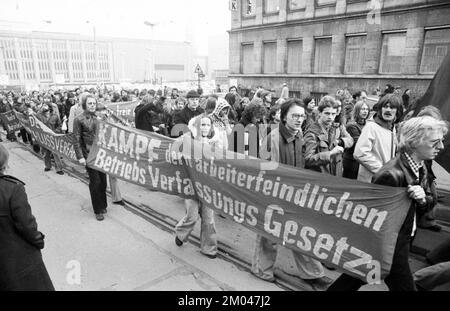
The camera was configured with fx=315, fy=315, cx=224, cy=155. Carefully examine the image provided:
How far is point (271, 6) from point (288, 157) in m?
20.5

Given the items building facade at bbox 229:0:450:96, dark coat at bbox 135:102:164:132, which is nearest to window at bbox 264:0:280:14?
building facade at bbox 229:0:450:96

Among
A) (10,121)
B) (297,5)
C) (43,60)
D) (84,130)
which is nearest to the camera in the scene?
(84,130)

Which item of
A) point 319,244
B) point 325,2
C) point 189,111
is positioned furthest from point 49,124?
point 325,2

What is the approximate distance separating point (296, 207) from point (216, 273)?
1237 millimetres

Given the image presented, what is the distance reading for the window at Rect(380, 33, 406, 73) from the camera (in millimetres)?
14961

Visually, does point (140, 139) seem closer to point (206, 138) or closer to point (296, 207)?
point (206, 138)

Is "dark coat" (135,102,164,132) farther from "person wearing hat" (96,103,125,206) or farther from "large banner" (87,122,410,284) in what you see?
"large banner" (87,122,410,284)

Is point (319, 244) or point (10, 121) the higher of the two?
point (10, 121)

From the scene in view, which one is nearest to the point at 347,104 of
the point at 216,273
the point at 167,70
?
the point at 216,273

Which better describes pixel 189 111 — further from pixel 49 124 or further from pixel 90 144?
pixel 49 124

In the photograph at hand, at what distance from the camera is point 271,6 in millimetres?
21047

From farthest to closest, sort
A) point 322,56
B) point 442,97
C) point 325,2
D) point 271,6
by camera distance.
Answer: point 271,6 < point 322,56 < point 325,2 < point 442,97
